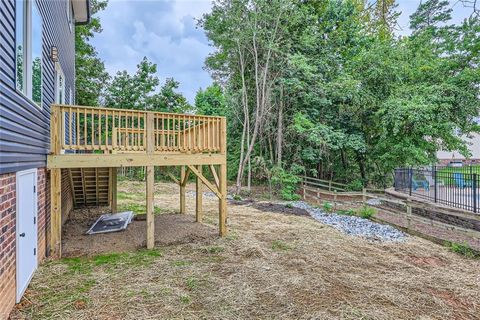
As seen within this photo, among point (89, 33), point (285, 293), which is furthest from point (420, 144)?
point (89, 33)

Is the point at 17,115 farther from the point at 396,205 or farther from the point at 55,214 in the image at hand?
the point at 396,205

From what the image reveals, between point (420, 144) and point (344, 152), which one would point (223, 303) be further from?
point (344, 152)

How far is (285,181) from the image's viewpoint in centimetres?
1554

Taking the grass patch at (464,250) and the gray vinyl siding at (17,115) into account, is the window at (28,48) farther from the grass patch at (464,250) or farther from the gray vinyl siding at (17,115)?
the grass patch at (464,250)

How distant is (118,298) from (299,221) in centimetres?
667

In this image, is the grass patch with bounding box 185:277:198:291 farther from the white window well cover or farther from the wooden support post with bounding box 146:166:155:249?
the white window well cover

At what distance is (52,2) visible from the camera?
6176 millimetres

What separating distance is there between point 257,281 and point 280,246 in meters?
2.09

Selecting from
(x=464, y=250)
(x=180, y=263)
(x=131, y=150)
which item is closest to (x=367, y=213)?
(x=464, y=250)

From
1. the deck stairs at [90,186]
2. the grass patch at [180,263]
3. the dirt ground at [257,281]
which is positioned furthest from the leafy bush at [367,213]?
the deck stairs at [90,186]

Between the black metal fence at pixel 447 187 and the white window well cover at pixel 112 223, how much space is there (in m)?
8.82

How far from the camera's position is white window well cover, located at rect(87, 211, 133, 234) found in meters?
7.29

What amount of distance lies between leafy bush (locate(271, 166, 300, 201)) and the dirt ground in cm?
782

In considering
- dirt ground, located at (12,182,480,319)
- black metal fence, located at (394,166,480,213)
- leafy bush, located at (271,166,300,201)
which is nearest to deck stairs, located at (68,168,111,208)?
dirt ground, located at (12,182,480,319)
